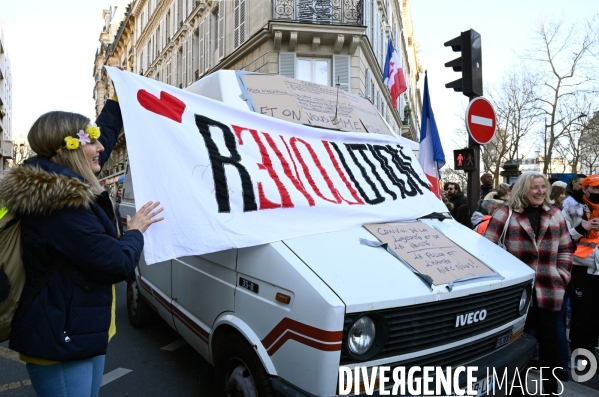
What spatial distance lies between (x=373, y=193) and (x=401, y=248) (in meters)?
0.71

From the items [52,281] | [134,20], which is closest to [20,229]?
[52,281]

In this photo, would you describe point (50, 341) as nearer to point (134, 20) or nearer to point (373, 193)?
point (373, 193)

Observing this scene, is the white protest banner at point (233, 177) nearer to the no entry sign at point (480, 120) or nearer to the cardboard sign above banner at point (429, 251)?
the cardboard sign above banner at point (429, 251)

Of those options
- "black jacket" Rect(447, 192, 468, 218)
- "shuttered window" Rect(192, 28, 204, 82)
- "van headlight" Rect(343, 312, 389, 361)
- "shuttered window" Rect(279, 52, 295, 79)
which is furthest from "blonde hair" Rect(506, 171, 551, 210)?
"shuttered window" Rect(192, 28, 204, 82)

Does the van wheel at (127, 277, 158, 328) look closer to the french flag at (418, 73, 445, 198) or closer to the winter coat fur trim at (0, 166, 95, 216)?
the winter coat fur trim at (0, 166, 95, 216)

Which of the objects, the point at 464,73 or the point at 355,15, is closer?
the point at 464,73

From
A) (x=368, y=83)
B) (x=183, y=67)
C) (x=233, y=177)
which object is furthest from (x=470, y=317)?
(x=183, y=67)

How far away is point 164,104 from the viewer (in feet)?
9.14

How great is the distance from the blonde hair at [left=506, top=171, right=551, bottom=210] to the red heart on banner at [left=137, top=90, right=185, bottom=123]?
2589mm

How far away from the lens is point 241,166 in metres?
2.85

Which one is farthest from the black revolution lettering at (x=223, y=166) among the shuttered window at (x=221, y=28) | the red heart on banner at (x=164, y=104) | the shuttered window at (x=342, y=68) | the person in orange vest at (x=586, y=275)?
the shuttered window at (x=221, y=28)

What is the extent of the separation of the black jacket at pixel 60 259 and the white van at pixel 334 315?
82cm

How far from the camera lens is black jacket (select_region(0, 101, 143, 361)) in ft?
5.67

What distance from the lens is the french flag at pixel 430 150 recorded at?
504cm
